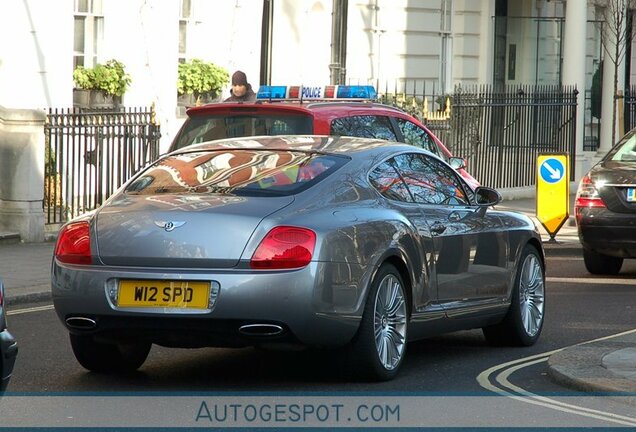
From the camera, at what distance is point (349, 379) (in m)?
8.77

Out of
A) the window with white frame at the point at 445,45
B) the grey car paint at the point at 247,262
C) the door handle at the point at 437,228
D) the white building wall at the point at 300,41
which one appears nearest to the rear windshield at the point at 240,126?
the door handle at the point at 437,228

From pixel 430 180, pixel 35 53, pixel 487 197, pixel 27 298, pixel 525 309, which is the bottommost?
pixel 27 298

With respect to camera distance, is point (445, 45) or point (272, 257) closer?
point (272, 257)

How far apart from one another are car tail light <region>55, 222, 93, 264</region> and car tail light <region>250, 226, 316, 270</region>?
3.27ft

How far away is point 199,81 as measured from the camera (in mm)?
22906

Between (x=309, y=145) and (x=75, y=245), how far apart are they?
5.60 ft

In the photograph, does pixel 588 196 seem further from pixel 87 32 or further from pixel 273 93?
pixel 87 32

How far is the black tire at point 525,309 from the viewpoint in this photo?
10453mm

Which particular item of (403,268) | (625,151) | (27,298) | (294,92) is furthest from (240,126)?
(625,151)

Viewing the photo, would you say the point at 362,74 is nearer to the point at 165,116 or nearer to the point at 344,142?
the point at 165,116

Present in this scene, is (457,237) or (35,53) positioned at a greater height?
(35,53)

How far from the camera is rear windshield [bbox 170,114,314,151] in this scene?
12203 millimetres

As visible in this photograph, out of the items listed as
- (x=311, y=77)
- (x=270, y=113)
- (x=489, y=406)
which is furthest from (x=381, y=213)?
(x=311, y=77)

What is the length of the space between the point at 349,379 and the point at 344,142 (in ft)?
5.55
